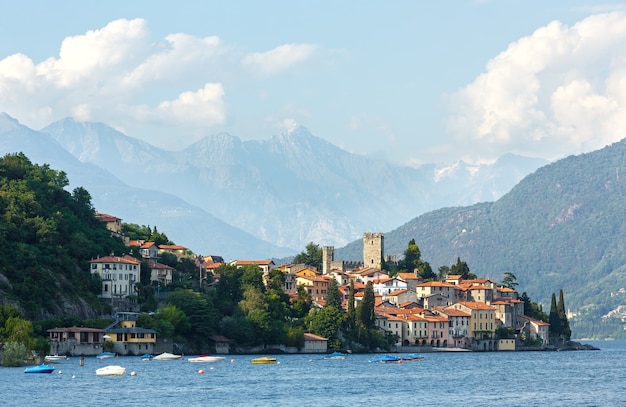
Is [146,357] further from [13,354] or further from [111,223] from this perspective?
[111,223]

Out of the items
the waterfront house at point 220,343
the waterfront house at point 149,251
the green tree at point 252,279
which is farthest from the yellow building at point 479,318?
the waterfront house at point 220,343

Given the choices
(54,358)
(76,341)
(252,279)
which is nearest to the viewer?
(54,358)

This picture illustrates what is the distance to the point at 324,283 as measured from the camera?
7672 inches

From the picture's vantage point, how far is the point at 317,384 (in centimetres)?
11294

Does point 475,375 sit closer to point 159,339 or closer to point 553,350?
point 159,339

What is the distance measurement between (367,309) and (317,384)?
189 feet

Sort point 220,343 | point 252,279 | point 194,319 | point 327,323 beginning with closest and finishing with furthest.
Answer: point 194,319 → point 220,343 → point 327,323 → point 252,279

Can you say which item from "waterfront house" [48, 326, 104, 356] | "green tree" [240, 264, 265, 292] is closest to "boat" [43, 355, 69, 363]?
"waterfront house" [48, 326, 104, 356]

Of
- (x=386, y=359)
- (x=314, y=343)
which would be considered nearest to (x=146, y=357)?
(x=386, y=359)

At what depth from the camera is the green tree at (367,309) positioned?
16875cm

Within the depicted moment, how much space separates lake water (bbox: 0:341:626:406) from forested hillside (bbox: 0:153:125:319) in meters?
12.0

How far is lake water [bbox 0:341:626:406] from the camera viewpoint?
96.5 metres

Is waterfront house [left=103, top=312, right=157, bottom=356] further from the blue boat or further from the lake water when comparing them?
the lake water

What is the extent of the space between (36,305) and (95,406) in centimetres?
5401
